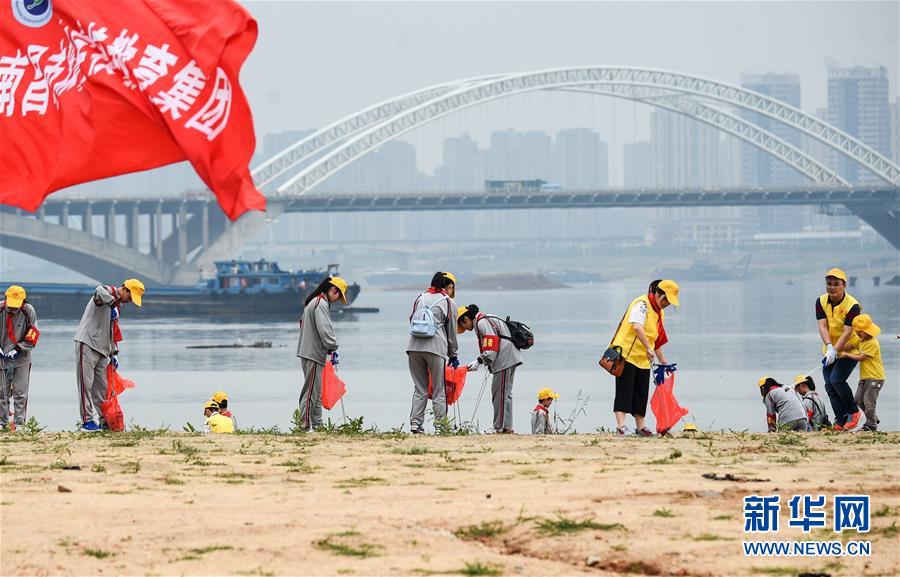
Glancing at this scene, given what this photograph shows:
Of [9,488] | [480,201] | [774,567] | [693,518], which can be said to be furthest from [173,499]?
[480,201]

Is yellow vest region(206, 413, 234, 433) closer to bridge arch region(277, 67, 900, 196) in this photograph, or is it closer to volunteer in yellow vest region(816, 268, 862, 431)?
volunteer in yellow vest region(816, 268, 862, 431)

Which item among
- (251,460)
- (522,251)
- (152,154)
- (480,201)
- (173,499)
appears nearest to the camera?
(173,499)

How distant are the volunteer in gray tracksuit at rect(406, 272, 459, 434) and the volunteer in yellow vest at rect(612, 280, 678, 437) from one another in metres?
1.37

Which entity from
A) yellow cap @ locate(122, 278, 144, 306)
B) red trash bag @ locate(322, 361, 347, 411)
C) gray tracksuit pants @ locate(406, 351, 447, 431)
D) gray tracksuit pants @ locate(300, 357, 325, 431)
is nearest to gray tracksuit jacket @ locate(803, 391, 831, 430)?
gray tracksuit pants @ locate(406, 351, 447, 431)

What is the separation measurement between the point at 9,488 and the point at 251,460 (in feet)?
5.33

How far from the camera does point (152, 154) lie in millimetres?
9891

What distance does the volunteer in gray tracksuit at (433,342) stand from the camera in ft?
37.7

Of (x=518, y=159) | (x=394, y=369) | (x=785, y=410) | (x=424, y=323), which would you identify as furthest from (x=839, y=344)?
(x=518, y=159)

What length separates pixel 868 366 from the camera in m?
12.0

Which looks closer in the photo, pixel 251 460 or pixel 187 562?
pixel 187 562

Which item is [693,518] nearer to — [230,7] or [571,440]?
[571,440]

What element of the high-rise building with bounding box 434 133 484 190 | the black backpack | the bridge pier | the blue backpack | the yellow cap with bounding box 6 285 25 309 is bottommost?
the black backpack

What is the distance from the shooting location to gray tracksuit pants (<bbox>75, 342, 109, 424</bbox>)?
11445 millimetres

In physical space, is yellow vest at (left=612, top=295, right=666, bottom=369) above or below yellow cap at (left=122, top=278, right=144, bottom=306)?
below
